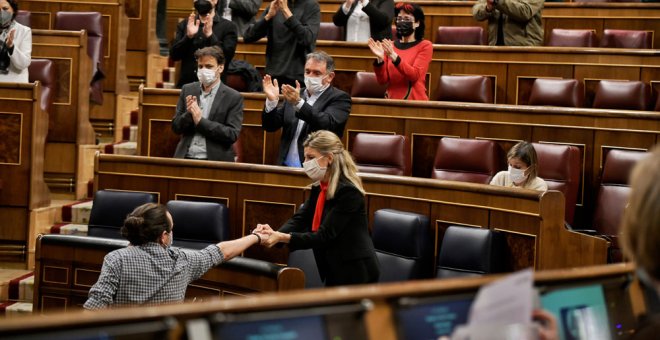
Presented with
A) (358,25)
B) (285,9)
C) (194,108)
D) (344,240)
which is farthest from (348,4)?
(344,240)

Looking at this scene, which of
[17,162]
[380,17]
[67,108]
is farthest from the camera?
[380,17]

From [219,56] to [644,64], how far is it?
1.57 metres

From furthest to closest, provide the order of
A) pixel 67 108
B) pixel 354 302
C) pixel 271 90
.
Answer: pixel 67 108, pixel 271 90, pixel 354 302

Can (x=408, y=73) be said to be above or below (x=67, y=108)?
above

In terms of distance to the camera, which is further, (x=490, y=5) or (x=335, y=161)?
(x=490, y=5)

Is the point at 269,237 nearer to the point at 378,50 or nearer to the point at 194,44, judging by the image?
the point at 378,50

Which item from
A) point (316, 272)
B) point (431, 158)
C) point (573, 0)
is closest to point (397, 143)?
point (431, 158)

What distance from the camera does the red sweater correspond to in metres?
3.56

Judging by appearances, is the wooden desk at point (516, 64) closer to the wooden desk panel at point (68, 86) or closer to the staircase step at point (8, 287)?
→ the wooden desk panel at point (68, 86)

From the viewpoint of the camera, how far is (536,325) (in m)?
0.79

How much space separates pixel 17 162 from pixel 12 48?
1.46ft

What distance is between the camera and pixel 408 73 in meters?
3.54

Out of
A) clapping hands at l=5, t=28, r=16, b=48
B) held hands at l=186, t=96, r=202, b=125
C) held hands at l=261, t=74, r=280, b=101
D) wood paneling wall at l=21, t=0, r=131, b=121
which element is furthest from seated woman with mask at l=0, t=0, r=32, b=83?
held hands at l=261, t=74, r=280, b=101

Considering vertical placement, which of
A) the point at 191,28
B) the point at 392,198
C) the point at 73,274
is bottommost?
the point at 73,274
